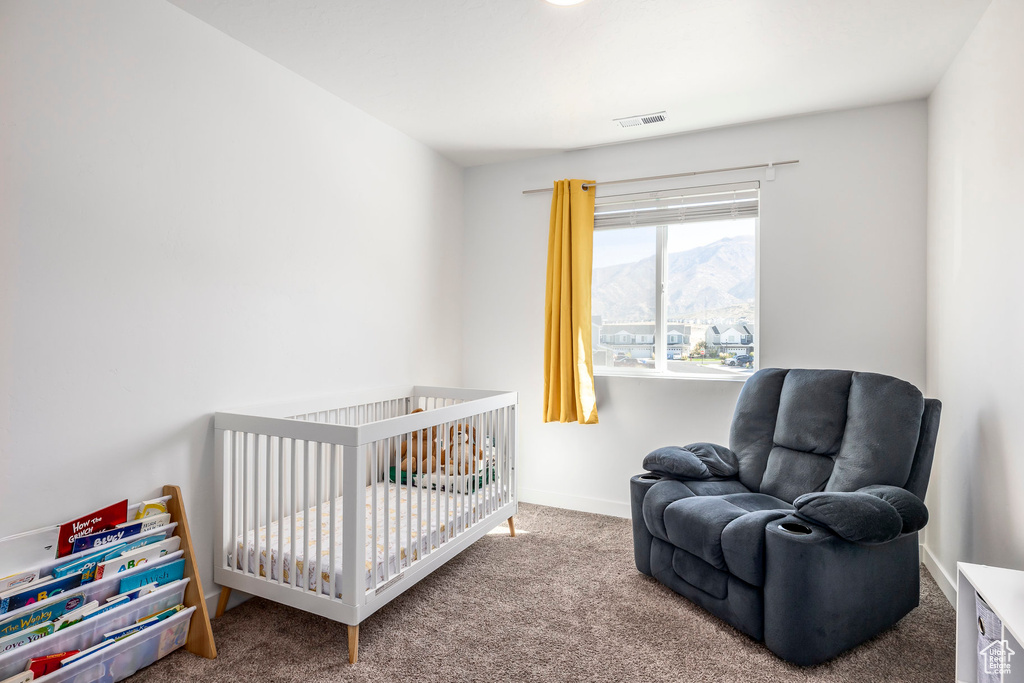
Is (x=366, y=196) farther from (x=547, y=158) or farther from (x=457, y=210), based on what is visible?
(x=547, y=158)

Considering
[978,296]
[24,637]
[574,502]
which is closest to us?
[24,637]

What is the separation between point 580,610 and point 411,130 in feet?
8.82

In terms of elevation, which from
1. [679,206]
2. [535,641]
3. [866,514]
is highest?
[679,206]

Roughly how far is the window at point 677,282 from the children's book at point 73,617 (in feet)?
8.92

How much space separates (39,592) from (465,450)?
61.6 inches

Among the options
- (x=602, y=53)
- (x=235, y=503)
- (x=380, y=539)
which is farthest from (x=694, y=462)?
(x=235, y=503)

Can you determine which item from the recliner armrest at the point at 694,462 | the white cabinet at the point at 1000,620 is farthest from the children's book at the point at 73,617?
the white cabinet at the point at 1000,620

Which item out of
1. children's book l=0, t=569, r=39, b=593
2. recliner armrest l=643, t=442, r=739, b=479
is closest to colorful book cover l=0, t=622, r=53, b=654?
children's book l=0, t=569, r=39, b=593

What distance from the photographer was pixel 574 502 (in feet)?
11.5

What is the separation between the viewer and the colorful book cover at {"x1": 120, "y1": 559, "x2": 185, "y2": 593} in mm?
1728

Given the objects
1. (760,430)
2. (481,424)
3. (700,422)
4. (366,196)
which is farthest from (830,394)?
(366,196)

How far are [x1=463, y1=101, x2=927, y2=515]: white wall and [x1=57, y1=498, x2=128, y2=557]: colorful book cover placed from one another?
7.66ft

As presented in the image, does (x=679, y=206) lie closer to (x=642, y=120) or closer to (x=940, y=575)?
(x=642, y=120)

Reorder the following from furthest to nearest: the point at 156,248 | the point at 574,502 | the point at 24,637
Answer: the point at 574,502
the point at 156,248
the point at 24,637
